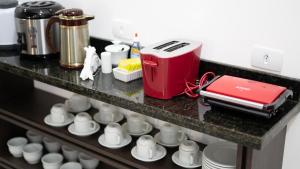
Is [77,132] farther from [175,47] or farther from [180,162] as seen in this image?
[175,47]

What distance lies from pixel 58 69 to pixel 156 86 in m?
0.49

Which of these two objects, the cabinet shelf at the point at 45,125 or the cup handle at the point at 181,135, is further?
the cup handle at the point at 181,135

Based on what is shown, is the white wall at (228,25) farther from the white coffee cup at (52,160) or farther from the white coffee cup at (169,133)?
the white coffee cup at (52,160)

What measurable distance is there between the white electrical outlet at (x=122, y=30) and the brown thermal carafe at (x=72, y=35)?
16cm

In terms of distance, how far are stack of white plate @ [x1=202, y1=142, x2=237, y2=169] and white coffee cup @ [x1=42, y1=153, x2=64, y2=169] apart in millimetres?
793

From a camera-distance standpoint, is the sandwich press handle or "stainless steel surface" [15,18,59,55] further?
"stainless steel surface" [15,18,59,55]

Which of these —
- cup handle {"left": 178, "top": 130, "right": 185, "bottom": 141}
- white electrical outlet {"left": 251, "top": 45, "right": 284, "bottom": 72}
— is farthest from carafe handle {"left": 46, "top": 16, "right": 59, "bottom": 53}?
white electrical outlet {"left": 251, "top": 45, "right": 284, "bottom": 72}

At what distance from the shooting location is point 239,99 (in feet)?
3.69

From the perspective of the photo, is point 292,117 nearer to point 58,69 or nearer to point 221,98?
point 221,98

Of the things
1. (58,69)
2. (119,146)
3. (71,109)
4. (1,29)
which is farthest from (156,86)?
(1,29)

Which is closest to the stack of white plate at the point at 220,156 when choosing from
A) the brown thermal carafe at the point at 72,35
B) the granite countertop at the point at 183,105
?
the granite countertop at the point at 183,105

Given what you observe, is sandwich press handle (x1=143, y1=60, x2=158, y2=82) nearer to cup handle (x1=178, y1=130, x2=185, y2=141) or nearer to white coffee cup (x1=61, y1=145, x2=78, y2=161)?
cup handle (x1=178, y1=130, x2=185, y2=141)

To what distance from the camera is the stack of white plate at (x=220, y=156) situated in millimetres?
A: 1254

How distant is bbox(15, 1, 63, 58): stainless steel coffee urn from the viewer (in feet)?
5.24
